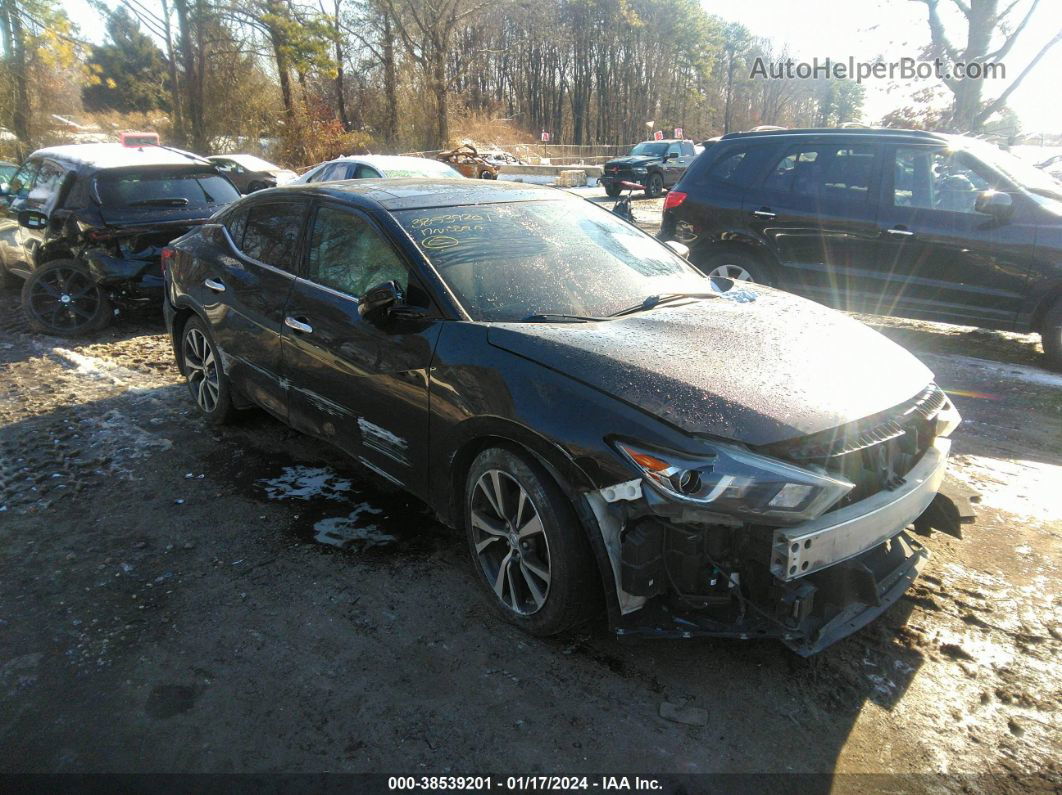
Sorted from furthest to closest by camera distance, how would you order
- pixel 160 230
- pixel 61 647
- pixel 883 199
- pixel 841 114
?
pixel 841 114, pixel 160 230, pixel 883 199, pixel 61 647

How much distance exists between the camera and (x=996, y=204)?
6109mm

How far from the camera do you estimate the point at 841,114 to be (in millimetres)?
73125

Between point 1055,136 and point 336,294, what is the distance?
28.6 m

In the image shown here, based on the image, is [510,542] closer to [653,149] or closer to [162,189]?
[162,189]

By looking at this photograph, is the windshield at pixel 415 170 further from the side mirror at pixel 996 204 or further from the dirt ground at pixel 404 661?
the dirt ground at pixel 404 661

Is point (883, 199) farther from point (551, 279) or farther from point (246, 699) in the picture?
point (246, 699)


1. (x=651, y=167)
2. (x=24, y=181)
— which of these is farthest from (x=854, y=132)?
(x=651, y=167)

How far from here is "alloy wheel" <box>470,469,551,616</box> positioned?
9.39ft

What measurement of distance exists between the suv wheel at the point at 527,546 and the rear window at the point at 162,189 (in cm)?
620

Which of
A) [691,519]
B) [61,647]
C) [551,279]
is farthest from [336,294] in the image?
[691,519]

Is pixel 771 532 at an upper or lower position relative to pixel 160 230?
lower

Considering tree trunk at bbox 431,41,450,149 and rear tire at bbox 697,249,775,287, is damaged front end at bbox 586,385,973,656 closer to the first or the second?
rear tire at bbox 697,249,775,287

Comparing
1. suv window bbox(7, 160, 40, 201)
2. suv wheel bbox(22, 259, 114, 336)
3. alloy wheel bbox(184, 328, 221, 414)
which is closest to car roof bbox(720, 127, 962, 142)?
alloy wheel bbox(184, 328, 221, 414)

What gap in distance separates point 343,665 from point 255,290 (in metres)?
2.51
